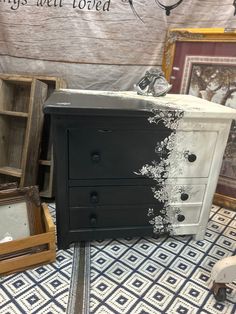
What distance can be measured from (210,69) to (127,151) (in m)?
0.80

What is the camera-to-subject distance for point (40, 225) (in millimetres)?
1214

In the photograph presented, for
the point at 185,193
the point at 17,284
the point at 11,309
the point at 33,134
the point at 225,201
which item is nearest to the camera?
the point at 11,309

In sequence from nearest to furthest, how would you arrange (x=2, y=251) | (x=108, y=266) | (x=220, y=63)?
(x=2, y=251) < (x=108, y=266) < (x=220, y=63)

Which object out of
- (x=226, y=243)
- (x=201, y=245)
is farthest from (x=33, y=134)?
(x=226, y=243)

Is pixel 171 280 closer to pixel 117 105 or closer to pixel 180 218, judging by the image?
pixel 180 218

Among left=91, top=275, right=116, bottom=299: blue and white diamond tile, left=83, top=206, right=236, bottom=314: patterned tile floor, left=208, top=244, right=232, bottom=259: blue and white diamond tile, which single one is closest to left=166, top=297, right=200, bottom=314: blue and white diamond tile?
left=83, top=206, right=236, bottom=314: patterned tile floor

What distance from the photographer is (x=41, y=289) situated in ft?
3.38

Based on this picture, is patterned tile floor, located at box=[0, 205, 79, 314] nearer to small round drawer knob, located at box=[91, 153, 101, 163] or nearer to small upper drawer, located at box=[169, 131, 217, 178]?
small round drawer knob, located at box=[91, 153, 101, 163]

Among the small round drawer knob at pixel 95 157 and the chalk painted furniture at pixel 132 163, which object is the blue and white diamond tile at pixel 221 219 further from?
the small round drawer knob at pixel 95 157

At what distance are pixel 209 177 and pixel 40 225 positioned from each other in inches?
31.0

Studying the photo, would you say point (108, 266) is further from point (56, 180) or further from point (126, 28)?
point (126, 28)

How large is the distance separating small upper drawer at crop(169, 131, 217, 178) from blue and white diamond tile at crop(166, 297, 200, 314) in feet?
1.61

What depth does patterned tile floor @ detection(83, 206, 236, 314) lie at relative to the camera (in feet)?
3.25

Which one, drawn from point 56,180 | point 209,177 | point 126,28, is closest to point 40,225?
point 56,180
